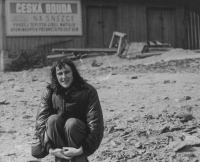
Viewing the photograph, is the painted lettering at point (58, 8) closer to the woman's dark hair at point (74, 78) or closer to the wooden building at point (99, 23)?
the wooden building at point (99, 23)

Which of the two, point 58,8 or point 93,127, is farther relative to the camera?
point 58,8

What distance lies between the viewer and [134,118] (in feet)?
18.8

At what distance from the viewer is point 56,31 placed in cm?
1512

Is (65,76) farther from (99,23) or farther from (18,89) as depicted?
(99,23)

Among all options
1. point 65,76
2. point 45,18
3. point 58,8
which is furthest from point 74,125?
point 58,8

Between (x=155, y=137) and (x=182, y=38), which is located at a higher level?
(x=182, y=38)

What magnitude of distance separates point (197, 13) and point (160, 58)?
6325mm

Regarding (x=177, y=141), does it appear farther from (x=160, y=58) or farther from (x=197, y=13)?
(x=197, y=13)

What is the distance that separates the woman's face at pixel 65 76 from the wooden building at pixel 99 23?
11.4m

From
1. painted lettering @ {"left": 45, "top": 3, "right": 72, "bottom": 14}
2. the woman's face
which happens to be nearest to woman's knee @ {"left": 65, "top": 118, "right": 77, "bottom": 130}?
the woman's face

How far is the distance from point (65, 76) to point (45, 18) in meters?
11.7

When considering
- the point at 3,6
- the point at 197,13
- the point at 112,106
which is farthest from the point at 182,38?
the point at 112,106

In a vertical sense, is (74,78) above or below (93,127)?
above

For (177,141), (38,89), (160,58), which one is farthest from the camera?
(160,58)
